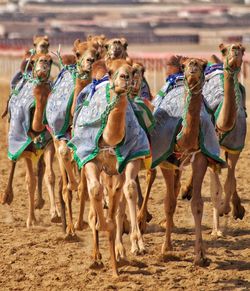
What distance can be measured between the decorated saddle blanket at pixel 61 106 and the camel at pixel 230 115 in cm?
141

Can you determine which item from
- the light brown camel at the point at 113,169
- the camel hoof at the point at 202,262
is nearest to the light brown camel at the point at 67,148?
the light brown camel at the point at 113,169

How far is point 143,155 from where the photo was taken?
10391 mm

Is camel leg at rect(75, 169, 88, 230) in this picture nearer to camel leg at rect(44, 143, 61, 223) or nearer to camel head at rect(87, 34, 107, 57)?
camel head at rect(87, 34, 107, 57)

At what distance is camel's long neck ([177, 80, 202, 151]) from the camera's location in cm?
1070

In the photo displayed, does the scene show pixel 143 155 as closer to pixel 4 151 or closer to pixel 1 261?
pixel 1 261

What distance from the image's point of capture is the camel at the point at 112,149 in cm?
996

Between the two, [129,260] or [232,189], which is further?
[232,189]

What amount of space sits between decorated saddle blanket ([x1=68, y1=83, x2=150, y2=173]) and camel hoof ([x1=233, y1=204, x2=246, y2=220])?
2996mm

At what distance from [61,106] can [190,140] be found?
1.72m

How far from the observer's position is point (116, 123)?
10039 millimetres

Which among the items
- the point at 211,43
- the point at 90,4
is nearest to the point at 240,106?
the point at 211,43

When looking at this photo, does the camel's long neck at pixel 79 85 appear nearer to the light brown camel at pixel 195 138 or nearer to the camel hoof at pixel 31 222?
the light brown camel at pixel 195 138

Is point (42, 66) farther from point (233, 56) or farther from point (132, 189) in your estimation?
point (132, 189)

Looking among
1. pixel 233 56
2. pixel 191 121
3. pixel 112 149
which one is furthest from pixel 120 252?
pixel 233 56
